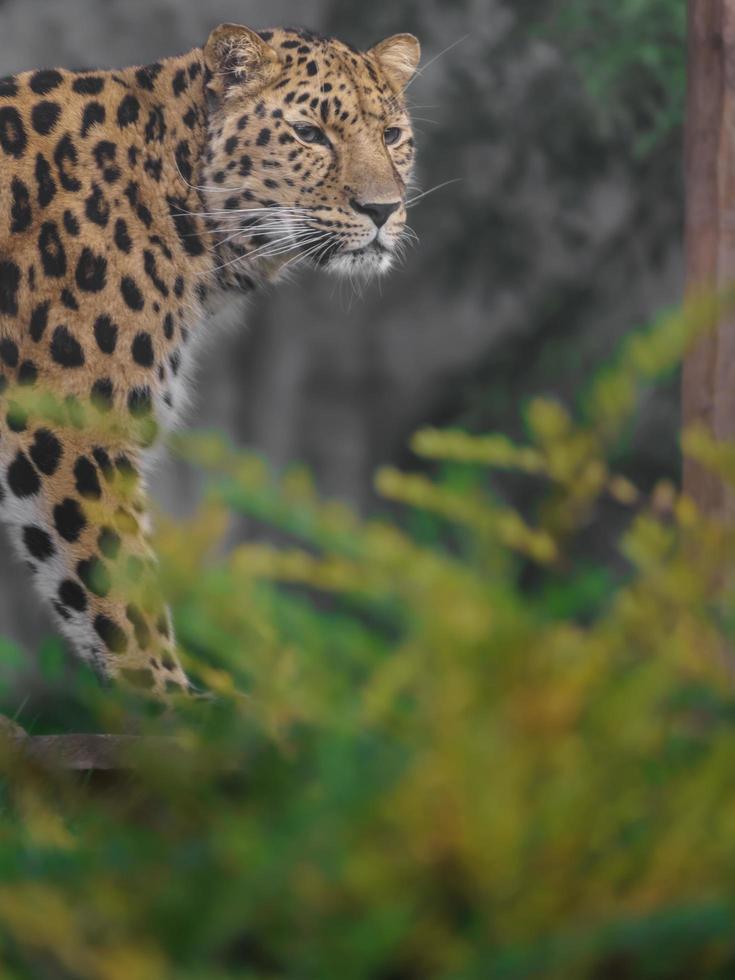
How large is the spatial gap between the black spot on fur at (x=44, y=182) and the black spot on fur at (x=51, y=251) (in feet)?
0.30

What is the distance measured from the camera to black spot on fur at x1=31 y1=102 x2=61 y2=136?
5.14 meters

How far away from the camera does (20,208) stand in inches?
199

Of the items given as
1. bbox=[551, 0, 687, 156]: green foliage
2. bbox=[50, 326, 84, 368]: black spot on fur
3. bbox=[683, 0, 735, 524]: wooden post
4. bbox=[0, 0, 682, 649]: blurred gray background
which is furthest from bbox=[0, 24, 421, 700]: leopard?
bbox=[0, 0, 682, 649]: blurred gray background

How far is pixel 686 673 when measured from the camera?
1529 mm

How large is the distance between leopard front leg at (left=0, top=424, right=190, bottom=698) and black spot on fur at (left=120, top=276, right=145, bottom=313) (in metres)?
0.45

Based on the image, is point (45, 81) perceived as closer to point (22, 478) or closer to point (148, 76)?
point (148, 76)

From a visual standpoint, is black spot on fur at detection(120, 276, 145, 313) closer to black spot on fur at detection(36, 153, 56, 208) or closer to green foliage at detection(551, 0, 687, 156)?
black spot on fur at detection(36, 153, 56, 208)

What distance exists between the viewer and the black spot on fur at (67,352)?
4.86 meters

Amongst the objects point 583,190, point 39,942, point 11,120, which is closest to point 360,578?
point 39,942

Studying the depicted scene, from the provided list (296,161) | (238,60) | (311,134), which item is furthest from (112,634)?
(238,60)

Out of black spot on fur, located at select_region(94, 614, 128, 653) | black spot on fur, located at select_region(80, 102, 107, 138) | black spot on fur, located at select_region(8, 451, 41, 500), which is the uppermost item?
black spot on fur, located at select_region(80, 102, 107, 138)

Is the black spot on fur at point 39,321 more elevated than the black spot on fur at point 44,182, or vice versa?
the black spot on fur at point 44,182

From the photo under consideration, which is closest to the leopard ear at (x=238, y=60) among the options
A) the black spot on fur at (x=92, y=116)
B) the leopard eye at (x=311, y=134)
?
the leopard eye at (x=311, y=134)

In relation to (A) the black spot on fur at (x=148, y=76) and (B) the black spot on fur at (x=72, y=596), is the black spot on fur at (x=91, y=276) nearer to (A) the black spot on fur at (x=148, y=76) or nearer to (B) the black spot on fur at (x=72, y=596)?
(A) the black spot on fur at (x=148, y=76)
